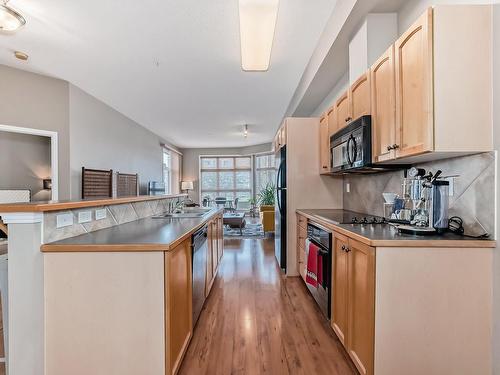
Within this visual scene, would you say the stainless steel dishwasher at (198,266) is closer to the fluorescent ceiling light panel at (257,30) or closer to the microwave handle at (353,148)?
the microwave handle at (353,148)

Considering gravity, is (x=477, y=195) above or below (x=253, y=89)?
below

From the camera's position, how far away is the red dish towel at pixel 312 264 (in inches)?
89.6

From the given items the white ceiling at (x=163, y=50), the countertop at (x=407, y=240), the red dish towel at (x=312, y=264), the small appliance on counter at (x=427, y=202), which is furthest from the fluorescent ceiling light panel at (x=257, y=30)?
the red dish towel at (x=312, y=264)

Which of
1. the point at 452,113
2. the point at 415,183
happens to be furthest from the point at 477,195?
the point at 452,113

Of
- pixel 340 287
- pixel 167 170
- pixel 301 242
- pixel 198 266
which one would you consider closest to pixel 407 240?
pixel 340 287

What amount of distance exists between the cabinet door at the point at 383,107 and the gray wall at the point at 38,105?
4.33 metres

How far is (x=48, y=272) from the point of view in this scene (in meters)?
1.43

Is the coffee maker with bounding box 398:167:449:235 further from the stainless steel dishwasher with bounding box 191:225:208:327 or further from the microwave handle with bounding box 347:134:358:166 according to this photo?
the stainless steel dishwasher with bounding box 191:225:208:327

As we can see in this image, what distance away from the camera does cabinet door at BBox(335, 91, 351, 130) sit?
8.02ft

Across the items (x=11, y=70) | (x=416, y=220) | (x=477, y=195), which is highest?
(x=11, y=70)

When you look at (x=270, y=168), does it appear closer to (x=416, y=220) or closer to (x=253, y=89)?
(x=253, y=89)

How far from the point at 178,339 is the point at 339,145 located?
2.12 m

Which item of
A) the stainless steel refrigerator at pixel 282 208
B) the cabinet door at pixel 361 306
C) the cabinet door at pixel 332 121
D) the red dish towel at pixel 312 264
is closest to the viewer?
the cabinet door at pixel 361 306

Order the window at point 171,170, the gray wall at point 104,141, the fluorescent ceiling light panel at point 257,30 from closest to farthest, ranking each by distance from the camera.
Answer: the fluorescent ceiling light panel at point 257,30
the gray wall at point 104,141
the window at point 171,170
